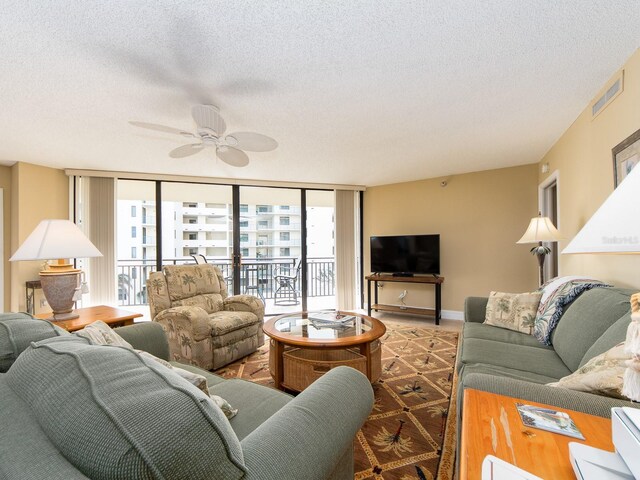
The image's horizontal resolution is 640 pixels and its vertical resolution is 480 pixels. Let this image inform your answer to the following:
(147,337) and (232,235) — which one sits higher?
(232,235)

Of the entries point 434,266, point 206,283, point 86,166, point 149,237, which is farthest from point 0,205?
point 434,266

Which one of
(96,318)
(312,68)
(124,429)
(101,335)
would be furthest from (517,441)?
(96,318)

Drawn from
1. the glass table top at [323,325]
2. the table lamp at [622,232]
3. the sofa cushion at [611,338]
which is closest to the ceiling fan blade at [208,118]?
the glass table top at [323,325]

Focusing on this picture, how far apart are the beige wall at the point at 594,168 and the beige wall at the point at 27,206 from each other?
19.2ft

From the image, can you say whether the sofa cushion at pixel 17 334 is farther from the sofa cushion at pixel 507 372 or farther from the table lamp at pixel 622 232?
the sofa cushion at pixel 507 372

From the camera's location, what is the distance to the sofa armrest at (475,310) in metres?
2.72

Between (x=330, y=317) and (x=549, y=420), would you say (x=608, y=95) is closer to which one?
(x=549, y=420)

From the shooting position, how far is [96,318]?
7.24ft

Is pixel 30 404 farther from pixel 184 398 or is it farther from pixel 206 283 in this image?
pixel 206 283

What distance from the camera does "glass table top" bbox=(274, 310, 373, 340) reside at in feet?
7.82

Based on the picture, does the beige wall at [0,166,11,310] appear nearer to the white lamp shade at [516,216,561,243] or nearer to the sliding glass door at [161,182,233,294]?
the sliding glass door at [161,182,233,294]

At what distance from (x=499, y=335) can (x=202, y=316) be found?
2.42m

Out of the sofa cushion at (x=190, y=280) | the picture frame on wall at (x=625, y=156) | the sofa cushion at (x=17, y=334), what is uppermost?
the picture frame on wall at (x=625, y=156)

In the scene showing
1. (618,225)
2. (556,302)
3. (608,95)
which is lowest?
(556,302)
